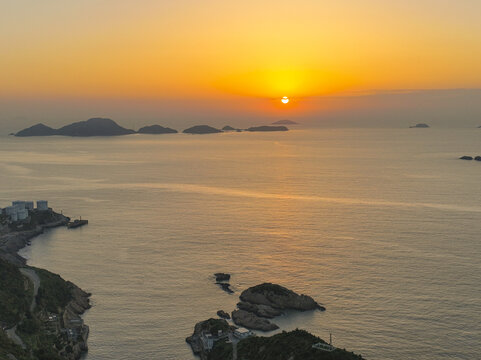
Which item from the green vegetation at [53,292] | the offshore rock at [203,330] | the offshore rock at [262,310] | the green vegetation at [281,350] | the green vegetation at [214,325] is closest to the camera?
the green vegetation at [281,350]

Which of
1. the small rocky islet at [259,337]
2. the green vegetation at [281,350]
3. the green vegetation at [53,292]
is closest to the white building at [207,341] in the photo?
the small rocky islet at [259,337]

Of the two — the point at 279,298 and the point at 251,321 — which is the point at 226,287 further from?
the point at 251,321

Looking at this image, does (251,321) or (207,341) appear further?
(251,321)

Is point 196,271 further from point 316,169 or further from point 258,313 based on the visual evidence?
point 316,169

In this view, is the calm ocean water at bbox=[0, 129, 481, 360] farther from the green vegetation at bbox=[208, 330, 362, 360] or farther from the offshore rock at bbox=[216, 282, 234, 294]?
the green vegetation at bbox=[208, 330, 362, 360]

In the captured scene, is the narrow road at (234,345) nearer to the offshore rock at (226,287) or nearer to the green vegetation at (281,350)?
the green vegetation at (281,350)

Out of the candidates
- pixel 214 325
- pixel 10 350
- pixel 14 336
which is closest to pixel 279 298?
pixel 214 325

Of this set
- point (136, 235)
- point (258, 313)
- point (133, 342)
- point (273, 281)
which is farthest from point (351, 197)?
point (133, 342)
